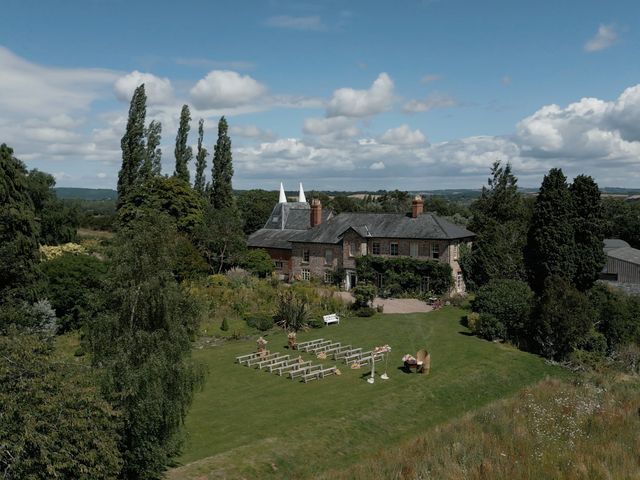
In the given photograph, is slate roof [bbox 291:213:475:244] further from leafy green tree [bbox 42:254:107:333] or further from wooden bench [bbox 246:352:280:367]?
leafy green tree [bbox 42:254:107:333]

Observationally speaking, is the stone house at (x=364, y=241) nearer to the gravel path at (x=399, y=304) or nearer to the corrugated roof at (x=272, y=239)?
the corrugated roof at (x=272, y=239)

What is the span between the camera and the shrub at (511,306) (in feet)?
102

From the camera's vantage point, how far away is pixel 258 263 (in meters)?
49.2

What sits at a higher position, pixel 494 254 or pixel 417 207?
pixel 417 207

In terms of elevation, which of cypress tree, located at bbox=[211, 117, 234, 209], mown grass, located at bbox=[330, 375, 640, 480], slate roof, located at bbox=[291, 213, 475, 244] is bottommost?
mown grass, located at bbox=[330, 375, 640, 480]

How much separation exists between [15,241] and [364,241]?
87.7 feet

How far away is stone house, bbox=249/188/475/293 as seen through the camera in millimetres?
44531

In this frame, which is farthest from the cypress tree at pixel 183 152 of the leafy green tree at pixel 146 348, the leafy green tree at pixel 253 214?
the leafy green tree at pixel 146 348

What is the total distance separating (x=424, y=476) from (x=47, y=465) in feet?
27.8

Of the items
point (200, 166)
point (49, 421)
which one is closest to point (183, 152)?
point (200, 166)

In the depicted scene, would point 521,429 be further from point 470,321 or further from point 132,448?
point 470,321

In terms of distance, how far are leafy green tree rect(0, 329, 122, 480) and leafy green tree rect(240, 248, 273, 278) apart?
119 feet

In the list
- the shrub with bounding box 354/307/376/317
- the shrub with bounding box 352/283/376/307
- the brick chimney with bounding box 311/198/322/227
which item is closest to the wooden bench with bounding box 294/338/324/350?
the shrub with bounding box 354/307/376/317

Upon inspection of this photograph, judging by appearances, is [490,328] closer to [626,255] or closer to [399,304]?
[399,304]
